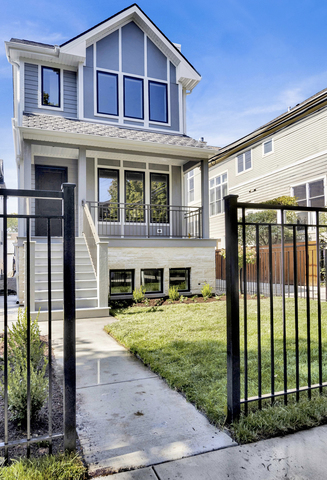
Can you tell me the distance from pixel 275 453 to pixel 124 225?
31.2ft

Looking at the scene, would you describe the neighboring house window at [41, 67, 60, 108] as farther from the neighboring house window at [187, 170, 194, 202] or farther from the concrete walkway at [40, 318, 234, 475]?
the neighboring house window at [187, 170, 194, 202]

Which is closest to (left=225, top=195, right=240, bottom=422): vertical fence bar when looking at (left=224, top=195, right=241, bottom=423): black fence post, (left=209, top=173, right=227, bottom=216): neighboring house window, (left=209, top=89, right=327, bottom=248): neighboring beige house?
(left=224, top=195, right=241, bottom=423): black fence post

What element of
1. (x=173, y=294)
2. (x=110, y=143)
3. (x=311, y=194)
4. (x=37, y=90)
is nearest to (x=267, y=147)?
(x=311, y=194)

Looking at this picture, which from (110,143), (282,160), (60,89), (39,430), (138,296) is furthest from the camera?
(282,160)

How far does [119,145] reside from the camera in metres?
9.62

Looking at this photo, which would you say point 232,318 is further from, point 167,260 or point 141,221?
point 141,221

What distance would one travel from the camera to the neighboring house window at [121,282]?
30.2 ft

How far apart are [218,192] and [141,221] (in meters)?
9.87

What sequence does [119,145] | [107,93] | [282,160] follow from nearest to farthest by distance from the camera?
1. [119,145]
2. [107,93]
3. [282,160]

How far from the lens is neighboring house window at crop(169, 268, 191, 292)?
977cm

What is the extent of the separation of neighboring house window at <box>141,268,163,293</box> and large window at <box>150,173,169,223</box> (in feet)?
8.46

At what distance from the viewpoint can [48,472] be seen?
1.82m

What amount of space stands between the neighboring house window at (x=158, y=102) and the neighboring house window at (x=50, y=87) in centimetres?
325

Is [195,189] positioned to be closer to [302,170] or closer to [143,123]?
[302,170]
